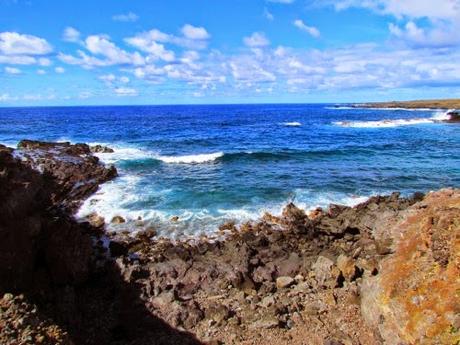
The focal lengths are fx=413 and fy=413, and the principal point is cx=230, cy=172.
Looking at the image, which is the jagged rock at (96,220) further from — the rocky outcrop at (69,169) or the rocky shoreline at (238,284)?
the rocky shoreline at (238,284)

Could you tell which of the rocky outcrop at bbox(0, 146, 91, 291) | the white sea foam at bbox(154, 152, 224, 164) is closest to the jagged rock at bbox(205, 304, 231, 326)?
the rocky outcrop at bbox(0, 146, 91, 291)

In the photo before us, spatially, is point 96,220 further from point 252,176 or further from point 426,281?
point 426,281

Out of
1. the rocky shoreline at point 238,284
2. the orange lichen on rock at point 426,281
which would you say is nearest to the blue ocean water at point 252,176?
the rocky shoreline at point 238,284

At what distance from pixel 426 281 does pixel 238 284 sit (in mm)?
5928

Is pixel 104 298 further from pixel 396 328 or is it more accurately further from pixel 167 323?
pixel 396 328

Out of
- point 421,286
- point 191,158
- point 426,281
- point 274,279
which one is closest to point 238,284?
point 274,279

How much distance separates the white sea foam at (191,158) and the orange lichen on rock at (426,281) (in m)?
27.6

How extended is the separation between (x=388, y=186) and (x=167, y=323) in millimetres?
20430

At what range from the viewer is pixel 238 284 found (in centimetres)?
1366

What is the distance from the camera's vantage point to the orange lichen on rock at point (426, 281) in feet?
29.4

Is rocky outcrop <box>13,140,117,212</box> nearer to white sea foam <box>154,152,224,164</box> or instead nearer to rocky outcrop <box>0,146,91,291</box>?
white sea foam <box>154,152,224,164</box>

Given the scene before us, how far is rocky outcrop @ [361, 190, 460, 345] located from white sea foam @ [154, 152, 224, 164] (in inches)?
1076

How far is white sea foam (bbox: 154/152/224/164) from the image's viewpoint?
3812 centimetres

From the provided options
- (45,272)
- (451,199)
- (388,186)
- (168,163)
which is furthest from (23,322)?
(168,163)
